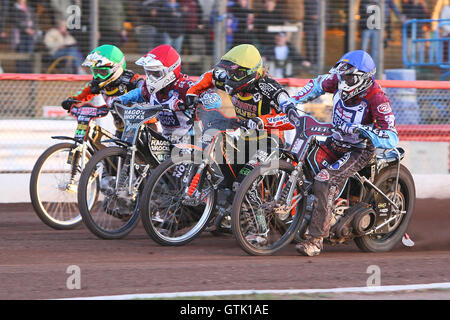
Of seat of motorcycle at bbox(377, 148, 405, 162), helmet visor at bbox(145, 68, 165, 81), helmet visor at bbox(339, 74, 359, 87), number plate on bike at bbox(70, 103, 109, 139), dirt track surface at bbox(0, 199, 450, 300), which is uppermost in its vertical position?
helmet visor at bbox(339, 74, 359, 87)

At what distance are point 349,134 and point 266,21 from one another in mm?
5839

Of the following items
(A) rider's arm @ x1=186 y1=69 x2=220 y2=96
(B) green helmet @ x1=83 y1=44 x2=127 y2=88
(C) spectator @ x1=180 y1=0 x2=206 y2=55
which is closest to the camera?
(A) rider's arm @ x1=186 y1=69 x2=220 y2=96

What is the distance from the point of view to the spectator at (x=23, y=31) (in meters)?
11.7

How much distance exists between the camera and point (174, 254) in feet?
24.0

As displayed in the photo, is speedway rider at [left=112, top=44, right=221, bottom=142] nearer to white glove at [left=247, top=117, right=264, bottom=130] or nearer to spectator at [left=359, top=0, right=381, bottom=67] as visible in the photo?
white glove at [left=247, top=117, right=264, bottom=130]

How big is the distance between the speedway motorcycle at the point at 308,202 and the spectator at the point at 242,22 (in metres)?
5.44

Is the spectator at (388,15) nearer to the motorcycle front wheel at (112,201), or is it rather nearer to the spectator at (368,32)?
the spectator at (368,32)

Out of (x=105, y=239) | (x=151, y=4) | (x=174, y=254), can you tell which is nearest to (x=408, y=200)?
(x=174, y=254)

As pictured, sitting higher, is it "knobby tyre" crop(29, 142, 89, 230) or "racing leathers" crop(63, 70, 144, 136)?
"racing leathers" crop(63, 70, 144, 136)

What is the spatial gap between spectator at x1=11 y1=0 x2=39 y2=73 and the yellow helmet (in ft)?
16.4

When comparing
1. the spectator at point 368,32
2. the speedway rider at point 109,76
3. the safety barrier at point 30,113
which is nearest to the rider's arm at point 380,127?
the speedway rider at point 109,76

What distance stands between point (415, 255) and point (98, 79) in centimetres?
367

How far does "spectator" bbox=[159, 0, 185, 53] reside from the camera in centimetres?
1237

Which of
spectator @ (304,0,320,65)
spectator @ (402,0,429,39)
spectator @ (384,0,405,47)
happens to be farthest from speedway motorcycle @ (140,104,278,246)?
spectator @ (402,0,429,39)
